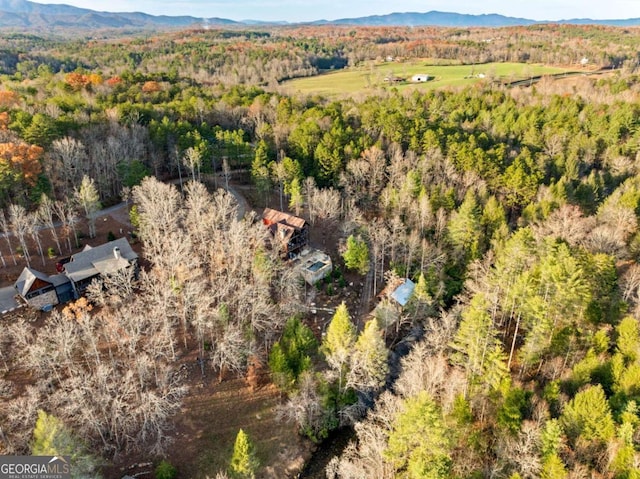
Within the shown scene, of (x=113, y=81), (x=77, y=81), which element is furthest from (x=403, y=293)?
(x=77, y=81)

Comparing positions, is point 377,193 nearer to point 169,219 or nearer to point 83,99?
point 169,219

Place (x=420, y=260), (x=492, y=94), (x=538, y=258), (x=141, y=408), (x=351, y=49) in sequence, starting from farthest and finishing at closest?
(x=351, y=49) → (x=492, y=94) → (x=420, y=260) → (x=538, y=258) → (x=141, y=408)

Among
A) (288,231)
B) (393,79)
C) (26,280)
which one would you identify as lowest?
(26,280)

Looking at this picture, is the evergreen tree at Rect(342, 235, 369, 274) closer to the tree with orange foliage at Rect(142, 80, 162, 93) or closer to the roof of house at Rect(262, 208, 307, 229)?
the roof of house at Rect(262, 208, 307, 229)

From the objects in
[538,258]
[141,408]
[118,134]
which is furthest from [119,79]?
[538,258]

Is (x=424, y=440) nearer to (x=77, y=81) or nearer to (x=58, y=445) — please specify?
(x=58, y=445)

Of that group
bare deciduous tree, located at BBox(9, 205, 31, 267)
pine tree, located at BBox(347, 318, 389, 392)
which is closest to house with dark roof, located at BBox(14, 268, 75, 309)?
bare deciduous tree, located at BBox(9, 205, 31, 267)
